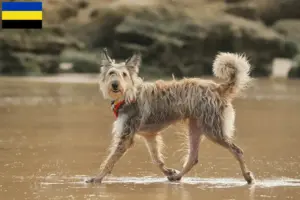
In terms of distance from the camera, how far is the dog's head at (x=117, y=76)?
26.7ft

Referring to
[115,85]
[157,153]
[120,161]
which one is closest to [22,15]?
[120,161]

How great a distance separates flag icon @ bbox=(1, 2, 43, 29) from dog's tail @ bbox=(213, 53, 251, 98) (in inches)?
595

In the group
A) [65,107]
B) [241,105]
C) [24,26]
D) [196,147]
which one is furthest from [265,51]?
[196,147]

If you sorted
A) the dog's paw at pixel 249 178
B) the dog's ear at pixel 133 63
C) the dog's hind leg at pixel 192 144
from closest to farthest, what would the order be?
the dog's paw at pixel 249 178, the dog's ear at pixel 133 63, the dog's hind leg at pixel 192 144

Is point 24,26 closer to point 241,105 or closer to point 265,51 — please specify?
point 265,51

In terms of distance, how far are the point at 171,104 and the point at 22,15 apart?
16630mm

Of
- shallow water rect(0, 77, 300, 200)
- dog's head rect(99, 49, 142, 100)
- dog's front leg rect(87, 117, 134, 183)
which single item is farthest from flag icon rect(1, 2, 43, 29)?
dog's front leg rect(87, 117, 134, 183)

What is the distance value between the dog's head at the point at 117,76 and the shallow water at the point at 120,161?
0.89 m

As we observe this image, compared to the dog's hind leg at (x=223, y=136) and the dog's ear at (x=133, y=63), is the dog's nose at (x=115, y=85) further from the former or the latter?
the dog's hind leg at (x=223, y=136)

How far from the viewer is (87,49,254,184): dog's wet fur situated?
8.26 meters

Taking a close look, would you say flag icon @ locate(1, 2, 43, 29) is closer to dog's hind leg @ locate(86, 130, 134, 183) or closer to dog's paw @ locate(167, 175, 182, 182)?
dog's hind leg @ locate(86, 130, 134, 183)

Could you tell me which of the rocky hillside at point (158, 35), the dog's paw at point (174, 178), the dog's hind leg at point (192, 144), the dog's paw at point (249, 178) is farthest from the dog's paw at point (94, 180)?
the rocky hillside at point (158, 35)

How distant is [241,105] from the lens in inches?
641

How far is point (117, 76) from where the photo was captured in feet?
26.8
